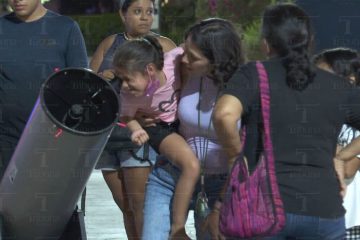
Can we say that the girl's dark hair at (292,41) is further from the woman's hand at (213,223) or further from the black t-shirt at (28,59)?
the black t-shirt at (28,59)

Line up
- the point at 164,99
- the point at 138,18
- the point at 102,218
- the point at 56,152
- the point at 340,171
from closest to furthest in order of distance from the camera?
the point at 340,171 → the point at 56,152 → the point at 164,99 → the point at 138,18 → the point at 102,218

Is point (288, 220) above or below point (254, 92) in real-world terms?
below

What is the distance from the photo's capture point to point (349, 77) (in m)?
4.38

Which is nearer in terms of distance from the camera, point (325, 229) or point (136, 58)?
point (325, 229)

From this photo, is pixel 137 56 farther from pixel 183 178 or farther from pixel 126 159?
pixel 126 159

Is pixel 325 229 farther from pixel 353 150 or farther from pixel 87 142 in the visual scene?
pixel 87 142

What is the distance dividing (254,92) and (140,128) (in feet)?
3.50

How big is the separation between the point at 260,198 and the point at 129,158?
1.90 metres

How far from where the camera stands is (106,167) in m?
5.34

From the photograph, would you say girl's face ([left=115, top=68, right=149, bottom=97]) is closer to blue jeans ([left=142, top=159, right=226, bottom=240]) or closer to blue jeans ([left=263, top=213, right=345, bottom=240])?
blue jeans ([left=142, top=159, right=226, bottom=240])

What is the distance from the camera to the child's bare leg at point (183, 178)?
4.16m

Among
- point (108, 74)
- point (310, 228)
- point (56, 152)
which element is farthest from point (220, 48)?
point (108, 74)

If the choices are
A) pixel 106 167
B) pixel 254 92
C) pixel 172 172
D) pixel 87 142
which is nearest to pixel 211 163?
pixel 172 172

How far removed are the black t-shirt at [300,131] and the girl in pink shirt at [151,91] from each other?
0.83 m
